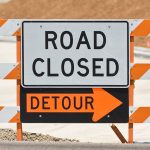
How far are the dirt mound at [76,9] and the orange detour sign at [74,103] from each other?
120 ft

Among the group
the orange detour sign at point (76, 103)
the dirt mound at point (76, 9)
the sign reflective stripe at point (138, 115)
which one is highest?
the dirt mound at point (76, 9)

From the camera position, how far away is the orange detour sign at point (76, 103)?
6.03 metres

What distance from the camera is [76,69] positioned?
19.7ft

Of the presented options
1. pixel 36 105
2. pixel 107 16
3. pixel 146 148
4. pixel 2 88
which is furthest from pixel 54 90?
pixel 107 16

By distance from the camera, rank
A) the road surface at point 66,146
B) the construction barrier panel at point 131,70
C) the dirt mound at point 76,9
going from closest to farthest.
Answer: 1. the road surface at point 66,146
2. the construction barrier panel at point 131,70
3. the dirt mound at point 76,9

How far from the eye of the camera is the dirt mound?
44750 mm

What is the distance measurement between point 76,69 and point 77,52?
171 mm

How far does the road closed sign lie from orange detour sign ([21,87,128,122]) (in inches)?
3.2

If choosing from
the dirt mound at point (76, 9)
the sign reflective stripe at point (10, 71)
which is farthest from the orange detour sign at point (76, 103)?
the dirt mound at point (76, 9)

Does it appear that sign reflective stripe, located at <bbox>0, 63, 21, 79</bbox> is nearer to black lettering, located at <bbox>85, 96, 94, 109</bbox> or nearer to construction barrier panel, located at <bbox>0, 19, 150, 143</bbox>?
construction barrier panel, located at <bbox>0, 19, 150, 143</bbox>

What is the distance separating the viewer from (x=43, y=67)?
19.7ft

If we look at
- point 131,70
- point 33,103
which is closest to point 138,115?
point 131,70

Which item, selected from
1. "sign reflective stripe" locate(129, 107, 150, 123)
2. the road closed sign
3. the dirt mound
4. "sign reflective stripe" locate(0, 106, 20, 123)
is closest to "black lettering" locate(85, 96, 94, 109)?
the road closed sign

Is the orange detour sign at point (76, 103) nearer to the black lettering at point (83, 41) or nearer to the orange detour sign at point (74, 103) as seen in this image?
the orange detour sign at point (74, 103)
